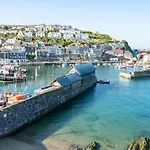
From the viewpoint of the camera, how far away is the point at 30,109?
24.8 meters

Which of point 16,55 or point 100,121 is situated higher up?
point 16,55

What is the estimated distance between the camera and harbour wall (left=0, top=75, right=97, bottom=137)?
21.6 metres

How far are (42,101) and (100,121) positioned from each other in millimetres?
5378

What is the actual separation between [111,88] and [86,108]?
46.9 ft

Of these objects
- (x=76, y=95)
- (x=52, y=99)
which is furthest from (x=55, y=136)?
(x=76, y=95)

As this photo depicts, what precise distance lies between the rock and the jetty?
8.41 m

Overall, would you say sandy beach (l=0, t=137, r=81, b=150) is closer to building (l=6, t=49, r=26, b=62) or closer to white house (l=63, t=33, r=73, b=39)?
building (l=6, t=49, r=26, b=62)

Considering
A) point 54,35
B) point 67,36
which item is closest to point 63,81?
point 54,35

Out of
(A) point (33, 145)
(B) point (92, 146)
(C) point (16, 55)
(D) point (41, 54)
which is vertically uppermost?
(D) point (41, 54)

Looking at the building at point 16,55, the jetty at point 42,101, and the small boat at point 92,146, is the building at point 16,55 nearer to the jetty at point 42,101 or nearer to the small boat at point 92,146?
the jetty at point 42,101

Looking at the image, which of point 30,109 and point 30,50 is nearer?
point 30,109

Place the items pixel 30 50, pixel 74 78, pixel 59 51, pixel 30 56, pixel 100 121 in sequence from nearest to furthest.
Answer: pixel 100 121
pixel 74 78
pixel 30 56
pixel 30 50
pixel 59 51

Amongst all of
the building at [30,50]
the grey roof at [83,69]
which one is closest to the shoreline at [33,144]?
the grey roof at [83,69]

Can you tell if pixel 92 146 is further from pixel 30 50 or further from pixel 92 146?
pixel 30 50
